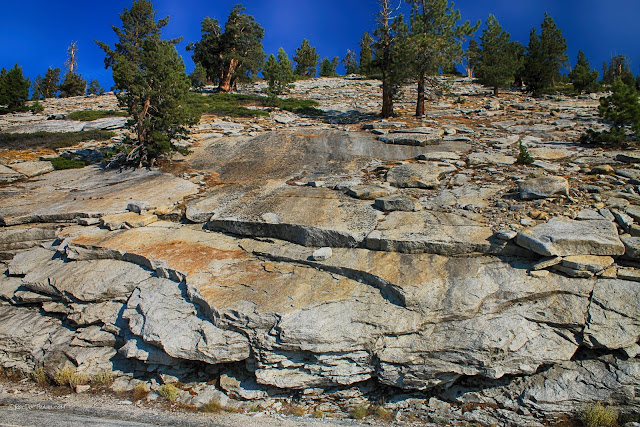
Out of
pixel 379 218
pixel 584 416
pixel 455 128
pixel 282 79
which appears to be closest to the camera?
pixel 584 416

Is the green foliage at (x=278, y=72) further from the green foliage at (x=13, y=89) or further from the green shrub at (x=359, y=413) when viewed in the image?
the green shrub at (x=359, y=413)

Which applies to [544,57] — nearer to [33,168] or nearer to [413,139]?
[413,139]

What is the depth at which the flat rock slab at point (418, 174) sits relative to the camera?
36.3ft

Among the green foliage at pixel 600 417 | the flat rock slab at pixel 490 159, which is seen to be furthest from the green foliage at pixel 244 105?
the green foliage at pixel 600 417

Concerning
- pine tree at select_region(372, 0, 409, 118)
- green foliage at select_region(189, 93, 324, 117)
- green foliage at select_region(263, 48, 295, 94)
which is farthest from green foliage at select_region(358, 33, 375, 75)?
green foliage at select_region(263, 48, 295, 94)

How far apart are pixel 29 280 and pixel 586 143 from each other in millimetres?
19894

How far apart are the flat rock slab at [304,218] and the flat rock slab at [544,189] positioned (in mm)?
3917

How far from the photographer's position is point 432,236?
7973mm

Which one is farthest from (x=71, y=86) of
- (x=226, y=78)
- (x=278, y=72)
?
(x=278, y=72)

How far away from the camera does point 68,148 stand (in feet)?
61.2

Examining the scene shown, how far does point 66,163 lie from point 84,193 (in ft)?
15.7

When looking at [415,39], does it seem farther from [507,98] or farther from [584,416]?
[584,416]

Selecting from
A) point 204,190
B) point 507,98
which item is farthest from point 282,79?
point 204,190

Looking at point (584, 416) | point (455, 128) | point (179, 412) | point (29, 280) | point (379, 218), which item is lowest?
point (179, 412)
